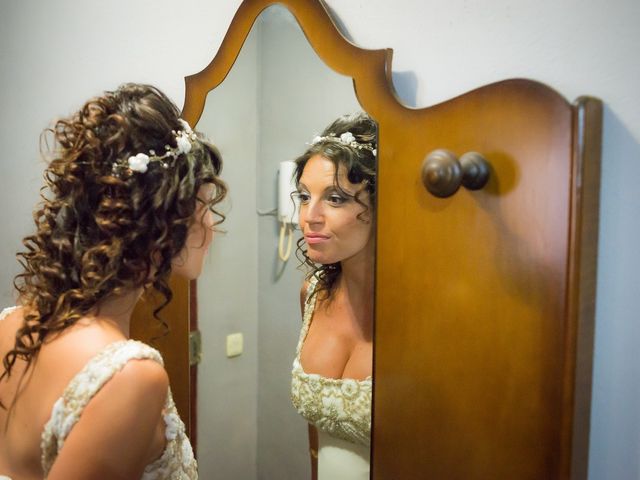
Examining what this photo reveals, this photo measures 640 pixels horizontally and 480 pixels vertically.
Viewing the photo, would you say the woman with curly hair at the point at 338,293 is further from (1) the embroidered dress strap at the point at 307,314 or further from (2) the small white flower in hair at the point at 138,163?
(2) the small white flower in hair at the point at 138,163

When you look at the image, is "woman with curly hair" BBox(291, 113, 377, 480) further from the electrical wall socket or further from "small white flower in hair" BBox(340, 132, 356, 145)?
the electrical wall socket

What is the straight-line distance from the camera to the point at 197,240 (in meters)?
0.85

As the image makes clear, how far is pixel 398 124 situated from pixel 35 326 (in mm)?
591

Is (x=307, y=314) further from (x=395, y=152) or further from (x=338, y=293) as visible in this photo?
(x=395, y=152)

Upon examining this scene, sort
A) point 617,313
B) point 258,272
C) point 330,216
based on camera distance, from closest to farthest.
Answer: point 617,313 < point 330,216 < point 258,272

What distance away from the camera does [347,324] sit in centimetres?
85

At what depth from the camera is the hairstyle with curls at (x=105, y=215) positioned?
2.45 ft

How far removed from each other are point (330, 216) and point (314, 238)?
2.1 inches

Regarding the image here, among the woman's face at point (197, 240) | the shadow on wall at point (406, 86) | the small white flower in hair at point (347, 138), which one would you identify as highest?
the shadow on wall at point (406, 86)

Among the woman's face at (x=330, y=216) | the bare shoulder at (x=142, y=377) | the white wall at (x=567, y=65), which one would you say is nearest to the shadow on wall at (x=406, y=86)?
the white wall at (x=567, y=65)

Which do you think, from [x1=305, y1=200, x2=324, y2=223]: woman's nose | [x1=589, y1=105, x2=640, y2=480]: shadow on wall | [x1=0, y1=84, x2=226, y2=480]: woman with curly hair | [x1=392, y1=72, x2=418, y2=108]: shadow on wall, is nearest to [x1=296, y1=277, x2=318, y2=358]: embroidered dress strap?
[x1=305, y1=200, x2=324, y2=223]: woman's nose

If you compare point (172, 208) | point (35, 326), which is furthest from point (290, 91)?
point (35, 326)

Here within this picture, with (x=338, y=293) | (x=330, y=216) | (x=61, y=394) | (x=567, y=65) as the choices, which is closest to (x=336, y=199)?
(x=330, y=216)

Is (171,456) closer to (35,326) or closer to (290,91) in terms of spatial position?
(35,326)
